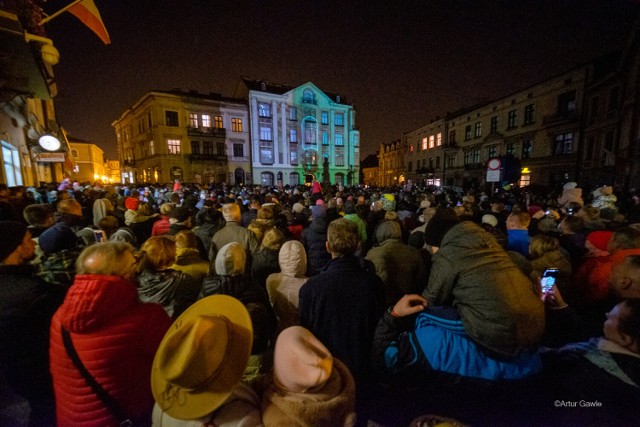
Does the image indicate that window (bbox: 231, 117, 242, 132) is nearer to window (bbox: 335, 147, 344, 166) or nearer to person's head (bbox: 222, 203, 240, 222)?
window (bbox: 335, 147, 344, 166)

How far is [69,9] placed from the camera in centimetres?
862

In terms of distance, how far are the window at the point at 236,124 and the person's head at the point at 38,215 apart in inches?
1506

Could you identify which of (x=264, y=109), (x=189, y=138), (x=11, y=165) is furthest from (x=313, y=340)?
(x=264, y=109)

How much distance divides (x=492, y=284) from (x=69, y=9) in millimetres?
13612

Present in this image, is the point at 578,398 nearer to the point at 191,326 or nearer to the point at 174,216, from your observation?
the point at 191,326

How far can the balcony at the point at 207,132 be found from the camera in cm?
3562

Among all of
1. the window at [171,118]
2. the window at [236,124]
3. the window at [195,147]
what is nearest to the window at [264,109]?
the window at [236,124]

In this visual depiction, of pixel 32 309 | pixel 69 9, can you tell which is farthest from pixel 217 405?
pixel 69 9

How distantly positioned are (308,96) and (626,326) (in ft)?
151

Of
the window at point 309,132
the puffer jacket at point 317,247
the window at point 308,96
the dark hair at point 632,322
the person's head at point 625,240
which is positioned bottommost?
the puffer jacket at point 317,247

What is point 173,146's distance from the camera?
3534cm

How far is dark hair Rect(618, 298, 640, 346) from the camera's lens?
1.46m

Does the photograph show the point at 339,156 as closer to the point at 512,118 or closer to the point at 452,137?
the point at 452,137

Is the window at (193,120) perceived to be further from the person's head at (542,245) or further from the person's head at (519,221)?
the person's head at (542,245)
